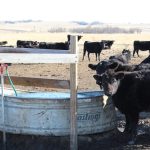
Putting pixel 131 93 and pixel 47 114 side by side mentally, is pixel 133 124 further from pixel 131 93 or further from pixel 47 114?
pixel 47 114

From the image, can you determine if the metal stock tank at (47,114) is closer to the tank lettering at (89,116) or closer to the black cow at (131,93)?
the tank lettering at (89,116)

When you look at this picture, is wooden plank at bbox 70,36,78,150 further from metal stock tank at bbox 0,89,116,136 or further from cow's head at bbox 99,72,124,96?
cow's head at bbox 99,72,124,96

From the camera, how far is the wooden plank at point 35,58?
6.79m

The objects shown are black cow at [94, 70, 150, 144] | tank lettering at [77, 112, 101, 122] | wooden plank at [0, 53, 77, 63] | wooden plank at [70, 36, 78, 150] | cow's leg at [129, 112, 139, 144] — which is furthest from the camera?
cow's leg at [129, 112, 139, 144]

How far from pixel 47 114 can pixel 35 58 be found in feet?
3.62

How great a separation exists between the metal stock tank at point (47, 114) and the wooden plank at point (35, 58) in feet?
2.57

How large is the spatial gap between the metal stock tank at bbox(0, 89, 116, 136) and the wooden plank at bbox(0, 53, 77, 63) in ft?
2.57

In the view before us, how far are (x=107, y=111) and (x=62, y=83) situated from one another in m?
1.02

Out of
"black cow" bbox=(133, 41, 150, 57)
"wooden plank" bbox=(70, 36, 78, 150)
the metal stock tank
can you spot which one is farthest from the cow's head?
"black cow" bbox=(133, 41, 150, 57)

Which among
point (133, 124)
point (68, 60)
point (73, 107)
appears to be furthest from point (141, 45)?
point (68, 60)

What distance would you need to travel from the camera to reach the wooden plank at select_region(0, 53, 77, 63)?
22.3ft

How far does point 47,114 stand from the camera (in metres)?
7.42

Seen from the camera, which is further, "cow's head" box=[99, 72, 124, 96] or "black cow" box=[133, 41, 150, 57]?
"black cow" box=[133, 41, 150, 57]

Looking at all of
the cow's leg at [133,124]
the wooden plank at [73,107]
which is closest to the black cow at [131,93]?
the cow's leg at [133,124]
